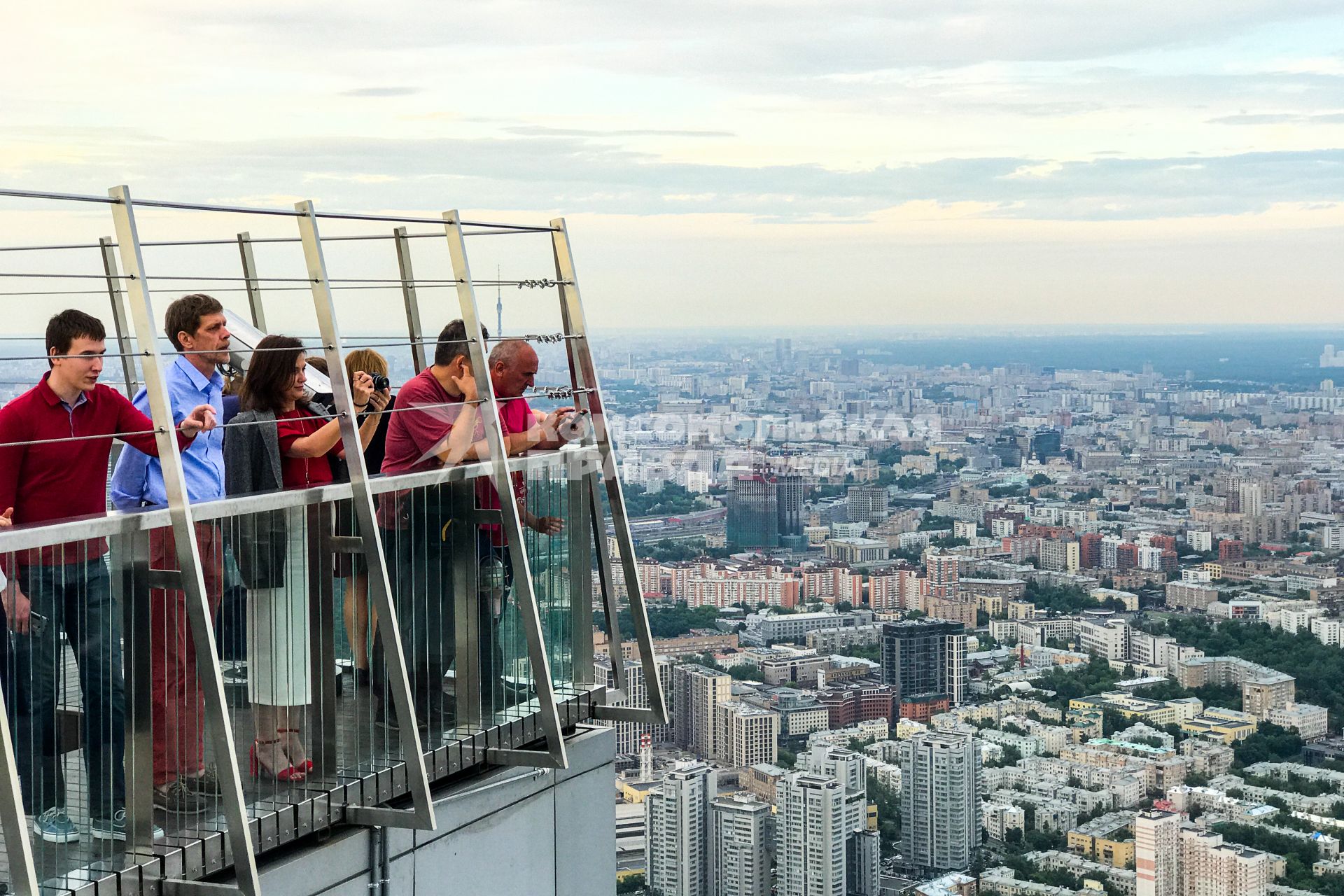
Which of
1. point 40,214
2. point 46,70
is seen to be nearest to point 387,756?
point 40,214

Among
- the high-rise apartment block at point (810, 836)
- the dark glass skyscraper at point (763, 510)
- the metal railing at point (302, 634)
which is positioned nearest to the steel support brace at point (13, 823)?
the metal railing at point (302, 634)

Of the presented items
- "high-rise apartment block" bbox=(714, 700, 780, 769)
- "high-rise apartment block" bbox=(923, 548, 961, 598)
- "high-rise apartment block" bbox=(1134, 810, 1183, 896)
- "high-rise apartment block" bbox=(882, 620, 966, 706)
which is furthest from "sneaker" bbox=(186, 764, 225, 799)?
"high-rise apartment block" bbox=(923, 548, 961, 598)

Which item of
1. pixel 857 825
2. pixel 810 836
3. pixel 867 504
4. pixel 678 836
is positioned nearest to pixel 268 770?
pixel 678 836

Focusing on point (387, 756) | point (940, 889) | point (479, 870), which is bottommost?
point (940, 889)

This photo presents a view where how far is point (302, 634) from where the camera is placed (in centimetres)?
358

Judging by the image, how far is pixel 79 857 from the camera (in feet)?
9.76

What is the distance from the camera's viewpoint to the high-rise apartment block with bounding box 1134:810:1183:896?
3198 cm

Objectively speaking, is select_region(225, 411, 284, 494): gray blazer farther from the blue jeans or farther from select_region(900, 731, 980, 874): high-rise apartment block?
select_region(900, 731, 980, 874): high-rise apartment block

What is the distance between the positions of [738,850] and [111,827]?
3144 cm

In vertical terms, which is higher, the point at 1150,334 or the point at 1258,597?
the point at 1150,334

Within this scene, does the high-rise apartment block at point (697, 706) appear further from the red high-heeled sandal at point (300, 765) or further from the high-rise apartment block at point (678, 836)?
the red high-heeled sandal at point (300, 765)

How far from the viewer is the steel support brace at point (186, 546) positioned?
2.96 meters

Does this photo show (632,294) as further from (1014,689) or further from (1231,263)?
(1231,263)

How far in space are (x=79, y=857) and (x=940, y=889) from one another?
3060 cm
